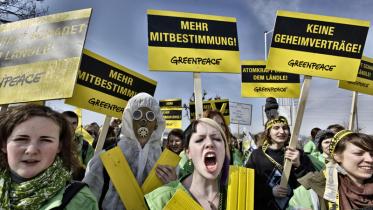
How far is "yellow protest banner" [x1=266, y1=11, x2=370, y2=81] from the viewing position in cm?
364

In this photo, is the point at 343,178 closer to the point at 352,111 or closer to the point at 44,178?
the point at 44,178

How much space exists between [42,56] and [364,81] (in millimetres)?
5726

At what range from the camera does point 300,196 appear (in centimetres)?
299

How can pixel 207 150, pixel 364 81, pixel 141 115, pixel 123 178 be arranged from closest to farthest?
pixel 207 150
pixel 123 178
pixel 141 115
pixel 364 81

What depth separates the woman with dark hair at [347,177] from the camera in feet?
8.08

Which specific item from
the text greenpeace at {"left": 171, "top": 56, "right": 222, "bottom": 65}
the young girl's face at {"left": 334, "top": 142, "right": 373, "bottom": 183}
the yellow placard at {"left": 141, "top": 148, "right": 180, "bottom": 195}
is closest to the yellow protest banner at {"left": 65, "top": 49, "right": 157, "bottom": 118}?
the text greenpeace at {"left": 171, "top": 56, "right": 222, "bottom": 65}

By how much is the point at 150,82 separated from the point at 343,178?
3045 mm

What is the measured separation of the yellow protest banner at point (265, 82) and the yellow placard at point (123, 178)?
14.9 ft

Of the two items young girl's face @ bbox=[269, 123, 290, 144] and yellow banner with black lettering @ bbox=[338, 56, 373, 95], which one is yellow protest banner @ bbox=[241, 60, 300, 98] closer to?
yellow banner with black lettering @ bbox=[338, 56, 373, 95]

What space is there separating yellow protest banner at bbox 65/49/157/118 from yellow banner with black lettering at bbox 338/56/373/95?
3801mm

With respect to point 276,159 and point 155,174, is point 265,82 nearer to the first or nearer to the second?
point 276,159

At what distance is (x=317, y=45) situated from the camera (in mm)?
3736

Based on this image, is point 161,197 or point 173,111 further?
point 173,111

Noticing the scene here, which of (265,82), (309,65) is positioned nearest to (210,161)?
(309,65)
